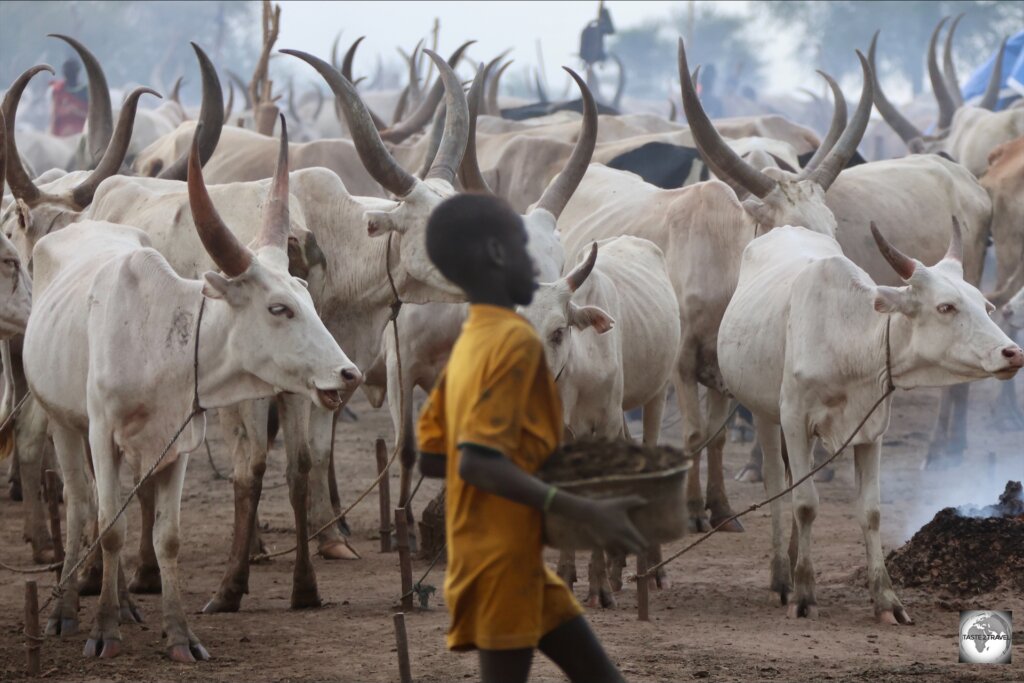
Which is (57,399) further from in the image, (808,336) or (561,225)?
(561,225)

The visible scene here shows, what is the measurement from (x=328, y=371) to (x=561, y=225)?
4673mm

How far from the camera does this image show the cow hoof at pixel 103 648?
18.7 feet

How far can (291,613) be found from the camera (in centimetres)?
662

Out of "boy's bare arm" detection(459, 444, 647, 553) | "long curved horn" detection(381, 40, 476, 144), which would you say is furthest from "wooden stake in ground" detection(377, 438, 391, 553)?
"long curved horn" detection(381, 40, 476, 144)

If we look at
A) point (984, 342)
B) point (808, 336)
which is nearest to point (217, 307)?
point (808, 336)

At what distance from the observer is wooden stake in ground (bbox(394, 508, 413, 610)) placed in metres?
6.34

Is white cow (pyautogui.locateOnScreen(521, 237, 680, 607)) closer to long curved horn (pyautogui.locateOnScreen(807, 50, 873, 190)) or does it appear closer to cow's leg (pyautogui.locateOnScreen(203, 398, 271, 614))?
long curved horn (pyautogui.locateOnScreen(807, 50, 873, 190))

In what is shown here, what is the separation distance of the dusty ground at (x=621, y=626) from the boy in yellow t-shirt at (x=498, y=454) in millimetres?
2063

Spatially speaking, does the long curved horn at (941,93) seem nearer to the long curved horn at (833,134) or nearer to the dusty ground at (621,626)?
the long curved horn at (833,134)

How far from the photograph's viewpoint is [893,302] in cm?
623

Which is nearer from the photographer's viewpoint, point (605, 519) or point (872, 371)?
point (605, 519)

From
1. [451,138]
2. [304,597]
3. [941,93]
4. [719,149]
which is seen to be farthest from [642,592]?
[941,93]

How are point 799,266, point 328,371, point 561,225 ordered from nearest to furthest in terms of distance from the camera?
point 328,371
point 799,266
point 561,225

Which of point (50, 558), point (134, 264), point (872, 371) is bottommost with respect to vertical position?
point (50, 558)
